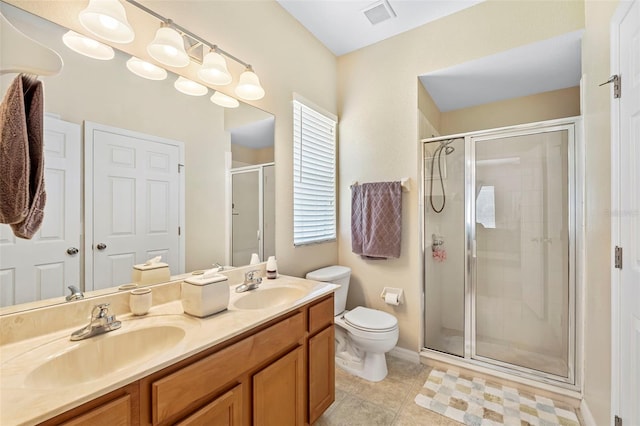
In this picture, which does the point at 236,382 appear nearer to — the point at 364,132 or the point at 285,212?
the point at 285,212

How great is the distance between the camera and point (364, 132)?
8.61 ft

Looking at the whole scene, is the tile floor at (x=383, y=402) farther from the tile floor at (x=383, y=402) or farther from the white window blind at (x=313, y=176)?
the white window blind at (x=313, y=176)

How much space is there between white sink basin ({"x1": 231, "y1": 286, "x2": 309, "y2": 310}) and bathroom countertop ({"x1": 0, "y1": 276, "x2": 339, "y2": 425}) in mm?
137

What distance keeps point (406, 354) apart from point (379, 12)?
289 cm

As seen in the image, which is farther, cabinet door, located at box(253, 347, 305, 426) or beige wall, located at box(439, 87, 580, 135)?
beige wall, located at box(439, 87, 580, 135)

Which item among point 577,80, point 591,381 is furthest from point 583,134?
point 591,381

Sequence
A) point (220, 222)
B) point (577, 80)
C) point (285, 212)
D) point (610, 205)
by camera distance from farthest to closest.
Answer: point (577, 80), point (285, 212), point (220, 222), point (610, 205)

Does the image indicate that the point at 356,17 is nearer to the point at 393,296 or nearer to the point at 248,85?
the point at 248,85

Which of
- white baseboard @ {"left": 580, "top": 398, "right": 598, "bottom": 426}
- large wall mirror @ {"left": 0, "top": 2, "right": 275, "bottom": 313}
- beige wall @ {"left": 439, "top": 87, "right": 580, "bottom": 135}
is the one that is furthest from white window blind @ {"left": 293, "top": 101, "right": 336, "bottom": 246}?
white baseboard @ {"left": 580, "top": 398, "right": 598, "bottom": 426}

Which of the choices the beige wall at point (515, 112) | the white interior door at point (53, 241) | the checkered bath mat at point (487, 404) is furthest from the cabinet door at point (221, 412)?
the beige wall at point (515, 112)

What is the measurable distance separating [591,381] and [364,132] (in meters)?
→ 2.39

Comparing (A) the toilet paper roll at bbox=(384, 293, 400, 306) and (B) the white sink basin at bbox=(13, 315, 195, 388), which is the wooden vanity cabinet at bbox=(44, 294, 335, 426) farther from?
(A) the toilet paper roll at bbox=(384, 293, 400, 306)

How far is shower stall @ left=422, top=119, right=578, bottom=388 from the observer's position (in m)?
2.06

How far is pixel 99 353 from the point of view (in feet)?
3.15
